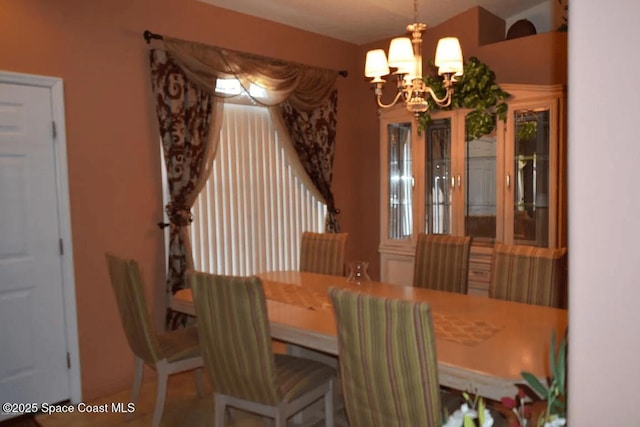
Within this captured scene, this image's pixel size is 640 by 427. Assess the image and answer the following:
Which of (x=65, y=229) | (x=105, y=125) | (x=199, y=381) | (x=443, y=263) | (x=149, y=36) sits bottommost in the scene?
(x=199, y=381)

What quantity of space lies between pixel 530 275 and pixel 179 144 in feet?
8.19

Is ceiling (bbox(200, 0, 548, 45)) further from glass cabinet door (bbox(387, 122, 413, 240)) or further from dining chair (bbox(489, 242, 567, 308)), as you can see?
dining chair (bbox(489, 242, 567, 308))

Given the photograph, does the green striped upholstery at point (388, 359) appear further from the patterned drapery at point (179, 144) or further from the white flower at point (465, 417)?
the patterned drapery at point (179, 144)

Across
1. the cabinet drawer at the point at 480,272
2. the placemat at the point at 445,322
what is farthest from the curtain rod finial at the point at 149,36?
the cabinet drawer at the point at 480,272

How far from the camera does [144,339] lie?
2.55 meters

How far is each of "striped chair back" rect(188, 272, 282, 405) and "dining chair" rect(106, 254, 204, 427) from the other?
48cm

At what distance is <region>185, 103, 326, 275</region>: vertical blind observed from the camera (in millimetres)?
3873

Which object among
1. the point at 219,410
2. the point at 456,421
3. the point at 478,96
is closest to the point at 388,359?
the point at 456,421

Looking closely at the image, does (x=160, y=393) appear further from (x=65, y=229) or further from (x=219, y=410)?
(x=65, y=229)

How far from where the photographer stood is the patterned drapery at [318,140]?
439cm

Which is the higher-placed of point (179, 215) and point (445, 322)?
point (179, 215)

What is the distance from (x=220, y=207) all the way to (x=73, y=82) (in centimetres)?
139

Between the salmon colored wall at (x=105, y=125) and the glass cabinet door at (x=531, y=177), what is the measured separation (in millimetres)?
504
